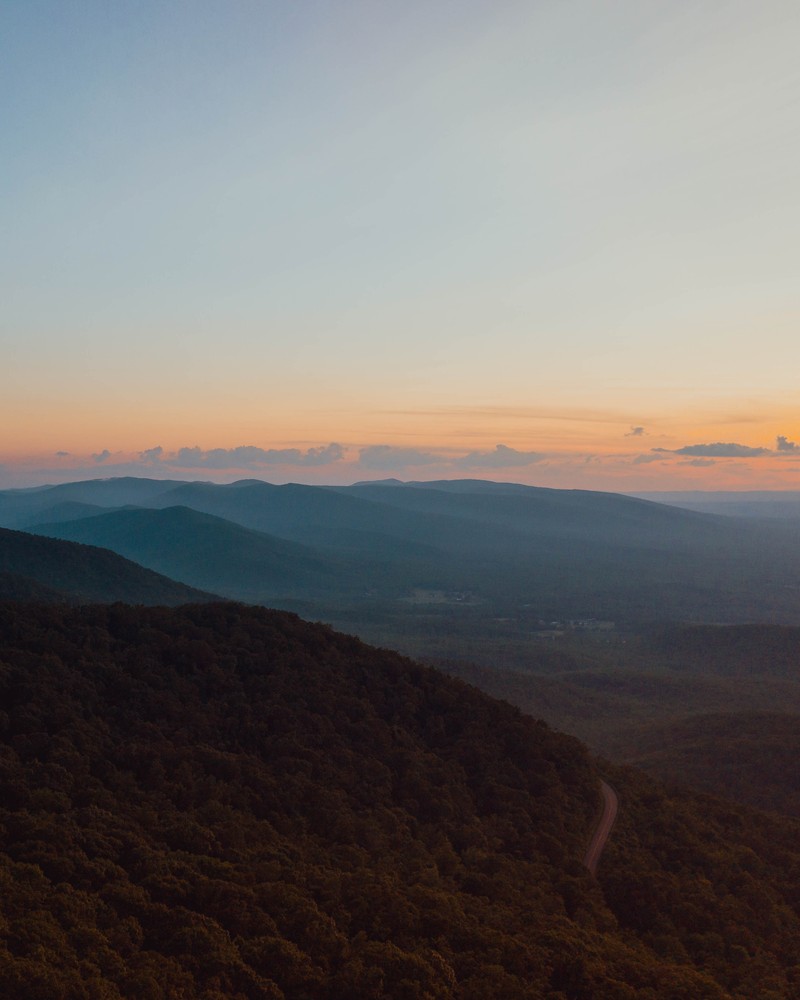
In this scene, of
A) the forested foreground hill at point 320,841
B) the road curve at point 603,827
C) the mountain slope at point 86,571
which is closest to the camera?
the forested foreground hill at point 320,841

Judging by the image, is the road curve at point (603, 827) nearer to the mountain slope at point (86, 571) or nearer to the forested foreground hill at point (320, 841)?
the forested foreground hill at point (320, 841)

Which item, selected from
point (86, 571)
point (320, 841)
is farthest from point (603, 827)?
point (86, 571)

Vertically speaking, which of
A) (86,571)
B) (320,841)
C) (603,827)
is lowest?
(603,827)

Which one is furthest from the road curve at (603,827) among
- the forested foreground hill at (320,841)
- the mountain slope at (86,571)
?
the mountain slope at (86,571)

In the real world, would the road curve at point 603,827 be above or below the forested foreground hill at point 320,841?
below

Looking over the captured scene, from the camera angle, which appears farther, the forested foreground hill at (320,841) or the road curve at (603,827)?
the road curve at (603,827)

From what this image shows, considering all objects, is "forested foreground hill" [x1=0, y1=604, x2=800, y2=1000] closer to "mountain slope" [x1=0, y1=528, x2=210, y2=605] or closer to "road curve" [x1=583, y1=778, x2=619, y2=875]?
"road curve" [x1=583, y1=778, x2=619, y2=875]

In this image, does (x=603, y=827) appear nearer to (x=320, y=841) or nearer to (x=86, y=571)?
(x=320, y=841)
